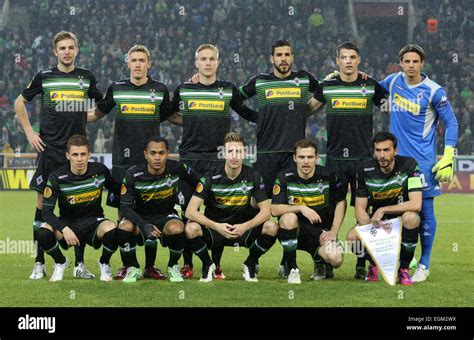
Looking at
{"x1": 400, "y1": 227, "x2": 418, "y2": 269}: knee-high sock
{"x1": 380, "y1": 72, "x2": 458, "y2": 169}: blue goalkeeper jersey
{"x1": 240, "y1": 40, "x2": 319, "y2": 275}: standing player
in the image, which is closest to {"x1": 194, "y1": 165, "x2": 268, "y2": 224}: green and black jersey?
{"x1": 240, "y1": 40, "x2": 319, "y2": 275}: standing player

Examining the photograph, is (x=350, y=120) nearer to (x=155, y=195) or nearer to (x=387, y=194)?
(x=387, y=194)

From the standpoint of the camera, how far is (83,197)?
727cm

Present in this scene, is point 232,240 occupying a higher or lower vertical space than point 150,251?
higher

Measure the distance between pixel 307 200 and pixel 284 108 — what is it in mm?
893

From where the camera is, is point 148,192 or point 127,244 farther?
point 148,192

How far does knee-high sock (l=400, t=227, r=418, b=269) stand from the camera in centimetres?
697

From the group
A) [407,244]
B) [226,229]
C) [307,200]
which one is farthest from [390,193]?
[226,229]

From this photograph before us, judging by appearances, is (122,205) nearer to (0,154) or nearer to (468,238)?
(468,238)

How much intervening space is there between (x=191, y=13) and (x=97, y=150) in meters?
6.01

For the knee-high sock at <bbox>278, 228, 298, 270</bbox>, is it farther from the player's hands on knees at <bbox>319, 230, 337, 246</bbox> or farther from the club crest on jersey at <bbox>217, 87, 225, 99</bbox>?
the club crest on jersey at <bbox>217, 87, 225, 99</bbox>

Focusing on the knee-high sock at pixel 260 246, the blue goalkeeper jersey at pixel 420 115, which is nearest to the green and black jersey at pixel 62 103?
the knee-high sock at pixel 260 246

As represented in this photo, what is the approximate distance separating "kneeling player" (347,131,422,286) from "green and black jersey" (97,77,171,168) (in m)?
1.85

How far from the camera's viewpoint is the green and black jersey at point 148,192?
7.16 meters

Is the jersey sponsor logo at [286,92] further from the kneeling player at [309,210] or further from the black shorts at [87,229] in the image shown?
the black shorts at [87,229]
